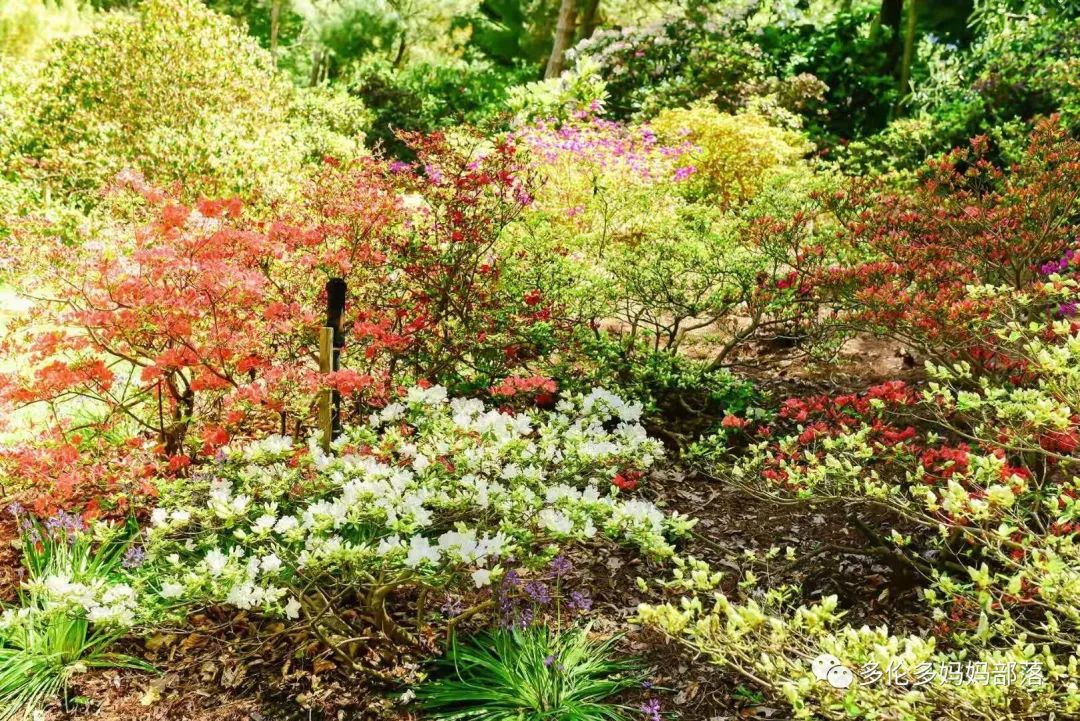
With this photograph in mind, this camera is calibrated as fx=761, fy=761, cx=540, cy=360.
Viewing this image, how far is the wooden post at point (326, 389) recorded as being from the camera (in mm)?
3445

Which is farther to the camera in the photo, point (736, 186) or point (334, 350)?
point (736, 186)

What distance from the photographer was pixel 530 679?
110 inches

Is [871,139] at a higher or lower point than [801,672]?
higher

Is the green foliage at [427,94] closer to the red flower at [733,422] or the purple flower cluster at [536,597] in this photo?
the red flower at [733,422]

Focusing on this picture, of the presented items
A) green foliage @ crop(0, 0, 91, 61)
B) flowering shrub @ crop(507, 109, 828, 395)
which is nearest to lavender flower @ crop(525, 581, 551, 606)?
flowering shrub @ crop(507, 109, 828, 395)

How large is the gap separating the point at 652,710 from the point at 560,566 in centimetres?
81

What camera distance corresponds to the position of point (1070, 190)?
407 centimetres

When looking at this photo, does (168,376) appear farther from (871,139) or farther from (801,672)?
(871,139)

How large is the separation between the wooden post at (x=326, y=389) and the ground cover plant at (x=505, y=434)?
16 millimetres

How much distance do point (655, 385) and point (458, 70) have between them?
51.5 feet

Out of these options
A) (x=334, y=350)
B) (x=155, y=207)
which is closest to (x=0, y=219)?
(x=155, y=207)

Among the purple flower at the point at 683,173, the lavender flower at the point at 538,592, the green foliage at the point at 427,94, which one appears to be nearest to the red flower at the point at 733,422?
the lavender flower at the point at 538,592

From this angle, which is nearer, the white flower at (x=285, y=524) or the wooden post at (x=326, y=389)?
the white flower at (x=285, y=524)

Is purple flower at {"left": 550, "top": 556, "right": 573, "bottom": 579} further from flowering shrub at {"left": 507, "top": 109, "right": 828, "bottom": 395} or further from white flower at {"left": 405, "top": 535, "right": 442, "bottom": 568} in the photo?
flowering shrub at {"left": 507, "top": 109, "right": 828, "bottom": 395}
